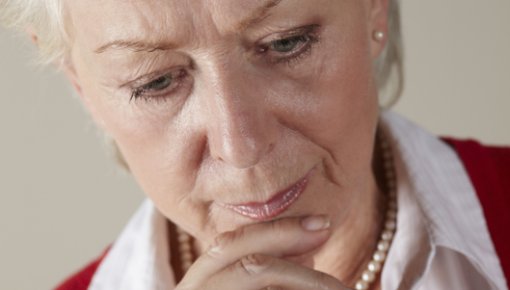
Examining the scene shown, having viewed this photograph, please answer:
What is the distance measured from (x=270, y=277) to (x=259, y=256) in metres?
0.04

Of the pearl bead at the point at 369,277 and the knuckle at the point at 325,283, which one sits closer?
the knuckle at the point at 325,283

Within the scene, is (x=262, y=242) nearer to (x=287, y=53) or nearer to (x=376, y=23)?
(x=287, y=53)

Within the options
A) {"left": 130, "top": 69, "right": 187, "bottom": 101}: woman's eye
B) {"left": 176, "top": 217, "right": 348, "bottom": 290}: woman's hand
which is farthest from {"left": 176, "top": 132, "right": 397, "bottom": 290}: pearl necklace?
{"left": 130, "top": 69, "right": 187, "bottom": 101}: woman's eye

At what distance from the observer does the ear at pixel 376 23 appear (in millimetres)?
1273

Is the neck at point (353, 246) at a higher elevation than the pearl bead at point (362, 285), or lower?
higher

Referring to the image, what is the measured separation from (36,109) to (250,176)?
1290 millimetres

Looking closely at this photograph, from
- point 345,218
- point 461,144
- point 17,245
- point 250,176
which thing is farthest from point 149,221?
point 17,245

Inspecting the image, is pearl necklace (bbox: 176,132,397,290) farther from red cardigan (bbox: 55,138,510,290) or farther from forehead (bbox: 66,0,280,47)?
forehead (bbox: 66,0,280,47)

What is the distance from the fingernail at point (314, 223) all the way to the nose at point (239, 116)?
0.14 meters

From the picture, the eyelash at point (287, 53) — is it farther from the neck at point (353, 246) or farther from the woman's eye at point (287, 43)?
the neck at point (353, 246)

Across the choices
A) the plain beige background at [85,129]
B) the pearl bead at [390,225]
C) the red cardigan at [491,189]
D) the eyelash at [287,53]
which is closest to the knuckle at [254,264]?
the eyelash at [287,53]

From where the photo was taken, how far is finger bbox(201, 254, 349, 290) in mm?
1152

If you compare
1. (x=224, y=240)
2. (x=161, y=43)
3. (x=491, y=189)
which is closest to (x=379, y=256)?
(x=491, y=189)

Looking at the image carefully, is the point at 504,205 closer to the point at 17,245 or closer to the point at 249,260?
the point at 249,260
